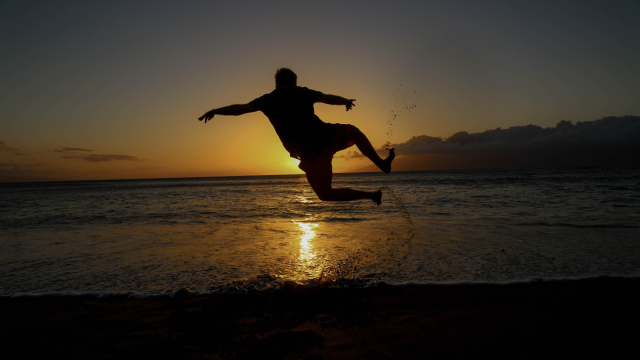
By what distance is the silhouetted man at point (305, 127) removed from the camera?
4227 millimetres

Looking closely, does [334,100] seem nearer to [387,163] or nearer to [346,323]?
[387,163]

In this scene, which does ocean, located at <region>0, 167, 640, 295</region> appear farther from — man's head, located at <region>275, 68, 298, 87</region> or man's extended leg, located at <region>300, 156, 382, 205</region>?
man's head, located at <region>275, 68, 298, 87</region>

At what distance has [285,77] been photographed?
4.33m

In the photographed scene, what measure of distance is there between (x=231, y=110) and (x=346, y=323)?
2.89m

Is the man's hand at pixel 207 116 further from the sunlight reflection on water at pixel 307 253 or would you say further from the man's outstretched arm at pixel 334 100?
the sunlight reflection on water at pixel 307 253

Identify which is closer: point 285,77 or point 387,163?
point 285,77

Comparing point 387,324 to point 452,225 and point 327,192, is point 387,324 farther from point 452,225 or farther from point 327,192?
point 452,225

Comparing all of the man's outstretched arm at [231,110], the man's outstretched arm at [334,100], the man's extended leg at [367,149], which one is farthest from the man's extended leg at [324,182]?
the man's outstretched arm at [231,110]

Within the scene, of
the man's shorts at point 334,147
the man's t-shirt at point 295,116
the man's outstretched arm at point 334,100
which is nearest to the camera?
the man's t-shirt at point 295,116

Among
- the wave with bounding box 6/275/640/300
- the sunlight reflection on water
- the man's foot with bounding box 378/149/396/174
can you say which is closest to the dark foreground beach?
the wave with bounding box 6/275/640/300

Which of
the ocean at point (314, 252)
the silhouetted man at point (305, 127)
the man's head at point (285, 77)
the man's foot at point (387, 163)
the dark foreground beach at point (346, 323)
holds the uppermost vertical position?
the man's head at point (285, 77)

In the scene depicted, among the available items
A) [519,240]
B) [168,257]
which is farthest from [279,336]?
[519,240]

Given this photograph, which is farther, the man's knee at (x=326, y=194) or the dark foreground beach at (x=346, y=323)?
the man's knee at (x=326, y=194)

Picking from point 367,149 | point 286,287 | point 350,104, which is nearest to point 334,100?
point 350,104
